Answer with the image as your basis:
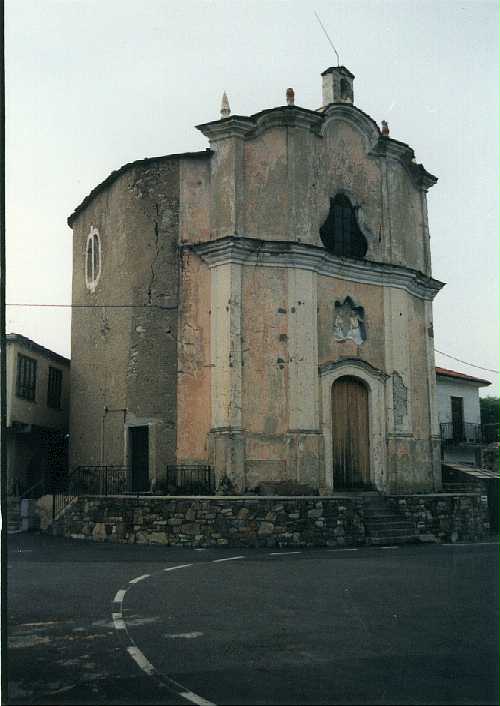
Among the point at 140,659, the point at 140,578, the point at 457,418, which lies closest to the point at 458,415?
the point at 457,418

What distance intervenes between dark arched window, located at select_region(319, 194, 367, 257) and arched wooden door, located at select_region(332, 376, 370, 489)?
12.3ft

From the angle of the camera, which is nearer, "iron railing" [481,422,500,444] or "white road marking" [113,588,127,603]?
"white road marking" [113,588,127,603]

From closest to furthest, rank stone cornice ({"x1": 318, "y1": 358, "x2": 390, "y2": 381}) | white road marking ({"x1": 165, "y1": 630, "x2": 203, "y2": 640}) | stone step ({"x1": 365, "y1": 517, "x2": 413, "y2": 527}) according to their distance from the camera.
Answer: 1. white road marking ({"x1": 165, "y1": 630, "x2": 203, "y2": 640})
2. stone step ({"x1": 365, "y1": 517, "x2": 413, "y2": 527})
3. stone cornice ({"x1": 318, "y1": 358, "x2": 390, "y2": 381})

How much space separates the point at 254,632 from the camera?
7590 mm

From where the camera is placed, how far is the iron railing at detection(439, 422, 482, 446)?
3472 cm

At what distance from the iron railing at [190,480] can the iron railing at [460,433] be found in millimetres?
17767

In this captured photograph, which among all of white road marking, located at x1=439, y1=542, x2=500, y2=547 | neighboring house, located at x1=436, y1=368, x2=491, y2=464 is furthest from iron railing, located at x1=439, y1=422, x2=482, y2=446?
white road marking, located at x1=439, y1=542, x2=500, y2=547

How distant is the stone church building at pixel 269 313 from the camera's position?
19.8 meters

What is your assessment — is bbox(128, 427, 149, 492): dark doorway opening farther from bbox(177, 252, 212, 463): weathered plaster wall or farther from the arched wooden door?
the arched wooden door

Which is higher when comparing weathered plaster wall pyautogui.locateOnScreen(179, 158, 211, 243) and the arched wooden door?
weathered plaster wall pyautogui.locateOnScreen(179, 158, 211, 243)

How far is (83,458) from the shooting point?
23.9m

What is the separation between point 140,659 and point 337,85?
20825mm

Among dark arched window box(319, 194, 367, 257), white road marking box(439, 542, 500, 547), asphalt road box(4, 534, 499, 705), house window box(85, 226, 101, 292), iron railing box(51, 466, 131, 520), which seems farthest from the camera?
house window box(85, 226, 101, 292)

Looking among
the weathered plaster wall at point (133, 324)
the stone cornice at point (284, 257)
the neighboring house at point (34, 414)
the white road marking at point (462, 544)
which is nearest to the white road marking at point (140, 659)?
the white road marking at point (462, 544)
